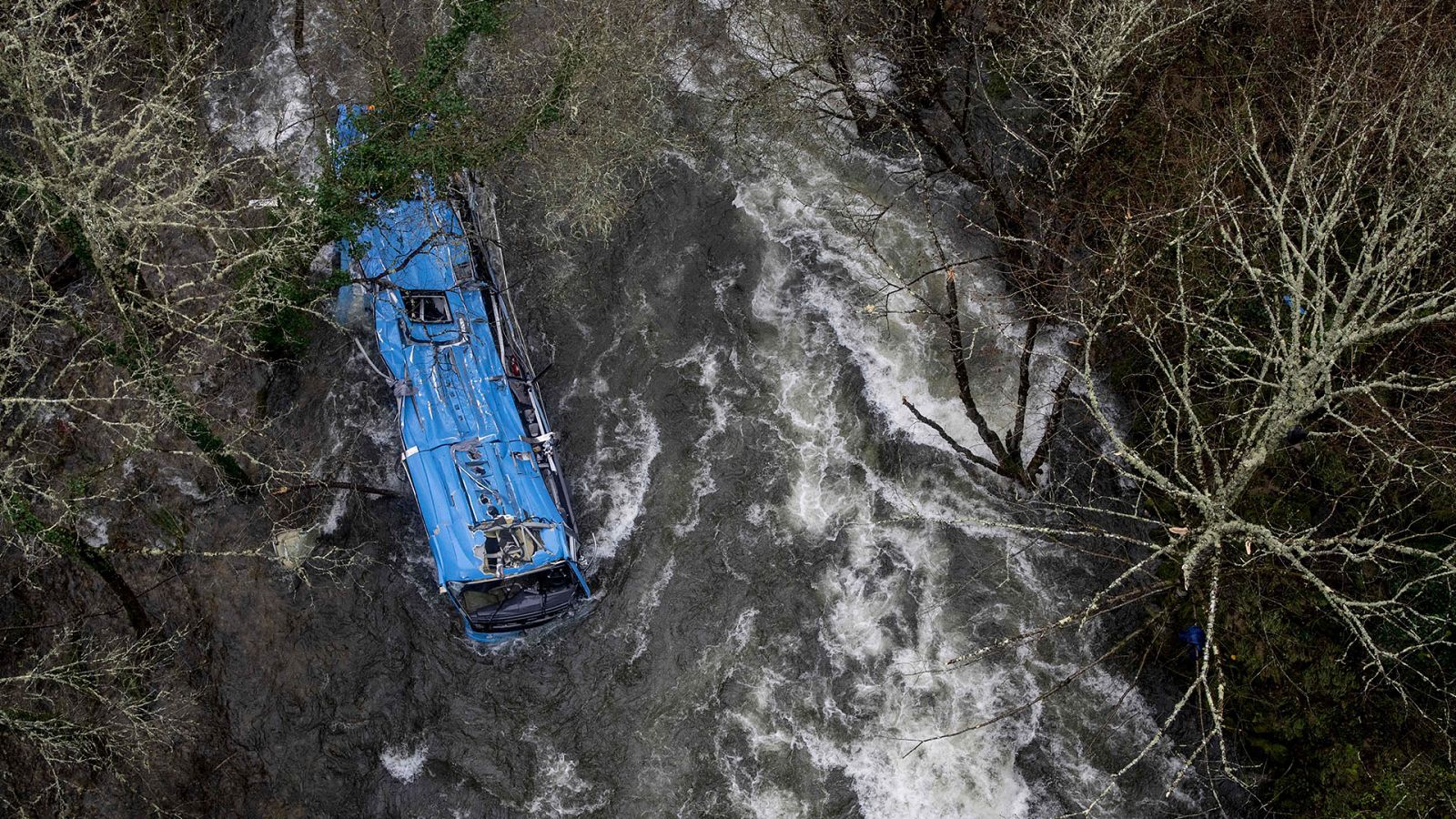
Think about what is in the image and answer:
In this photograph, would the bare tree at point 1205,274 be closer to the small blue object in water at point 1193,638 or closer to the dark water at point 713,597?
the small blue object in water at point 1193,638

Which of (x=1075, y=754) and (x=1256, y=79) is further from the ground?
(x=1256, y=79)

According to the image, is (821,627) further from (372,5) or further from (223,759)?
(372,5)

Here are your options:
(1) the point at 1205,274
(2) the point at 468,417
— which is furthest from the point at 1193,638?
(2) the point at 468,417

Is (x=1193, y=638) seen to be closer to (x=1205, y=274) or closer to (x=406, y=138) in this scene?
(x=1205, y=274)

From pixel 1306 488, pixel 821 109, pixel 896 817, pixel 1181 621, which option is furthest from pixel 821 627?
pixel 821 109

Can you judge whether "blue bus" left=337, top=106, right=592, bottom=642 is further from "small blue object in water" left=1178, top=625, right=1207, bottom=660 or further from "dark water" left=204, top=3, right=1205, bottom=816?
"small blue object in water" left=1178, top=625, right=1207, bottom=660

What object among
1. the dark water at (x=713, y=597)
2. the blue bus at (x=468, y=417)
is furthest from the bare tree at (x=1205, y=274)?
the blue bus at (x=468, y=417)

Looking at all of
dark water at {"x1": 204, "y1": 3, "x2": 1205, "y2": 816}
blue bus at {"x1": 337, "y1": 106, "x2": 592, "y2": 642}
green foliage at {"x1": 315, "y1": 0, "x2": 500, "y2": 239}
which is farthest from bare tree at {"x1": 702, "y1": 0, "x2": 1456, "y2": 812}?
blue bus at {"x1": 337, "y1": 106, "x2": 592, "y2": 642}
